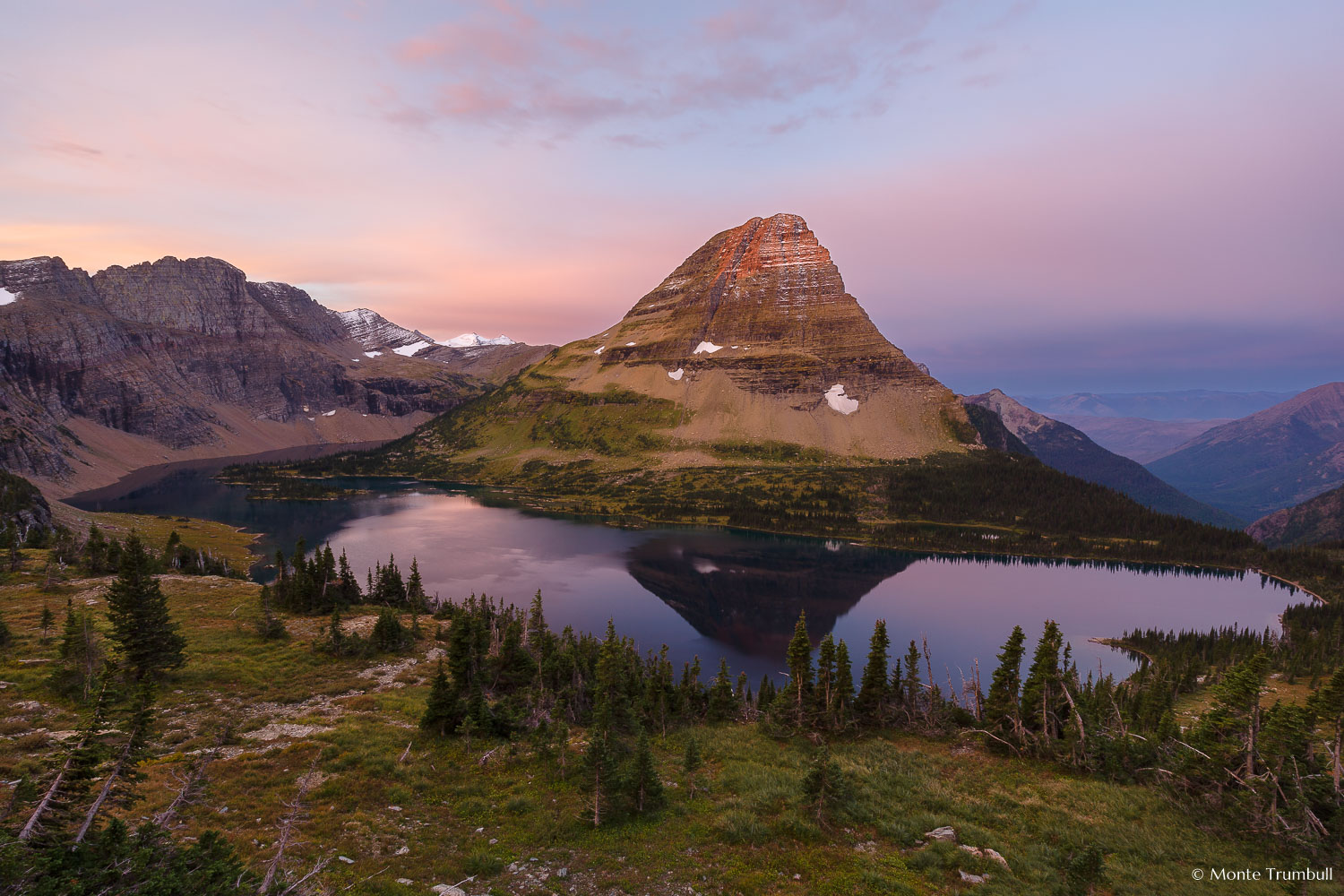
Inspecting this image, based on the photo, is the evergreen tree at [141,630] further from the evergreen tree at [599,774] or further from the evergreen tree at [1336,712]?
the evergreen tree at [1336,712]

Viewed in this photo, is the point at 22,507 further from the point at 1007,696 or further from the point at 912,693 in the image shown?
the point at 1007,696

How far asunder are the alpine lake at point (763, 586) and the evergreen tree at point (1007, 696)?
85.6 ft

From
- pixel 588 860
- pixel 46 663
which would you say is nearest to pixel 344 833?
pixel 588 860

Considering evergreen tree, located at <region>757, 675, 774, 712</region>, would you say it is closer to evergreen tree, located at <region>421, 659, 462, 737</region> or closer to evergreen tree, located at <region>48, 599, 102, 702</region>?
evergreen tree, located at <region>421, 659, 462, 737</region>

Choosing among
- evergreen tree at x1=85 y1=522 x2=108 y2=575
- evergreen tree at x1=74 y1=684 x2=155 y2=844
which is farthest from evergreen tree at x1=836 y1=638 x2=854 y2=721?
evergreen tree at x1=85 y1=522 x2=108 y2=575

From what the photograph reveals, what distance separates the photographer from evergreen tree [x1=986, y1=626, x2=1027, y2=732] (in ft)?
114

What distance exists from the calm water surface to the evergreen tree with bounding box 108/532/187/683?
56.3 metres

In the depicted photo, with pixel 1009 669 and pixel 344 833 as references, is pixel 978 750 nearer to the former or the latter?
pixel 1009 669

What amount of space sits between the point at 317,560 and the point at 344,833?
179ft

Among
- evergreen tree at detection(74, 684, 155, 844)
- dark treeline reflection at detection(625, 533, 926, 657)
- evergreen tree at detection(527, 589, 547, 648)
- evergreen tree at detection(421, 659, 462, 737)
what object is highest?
evergreen tree at detection(74, 684, 155, 844)

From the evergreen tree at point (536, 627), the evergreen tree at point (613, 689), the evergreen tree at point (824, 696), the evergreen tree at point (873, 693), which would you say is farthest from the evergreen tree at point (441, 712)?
the evergreen tree at point (873, 693)

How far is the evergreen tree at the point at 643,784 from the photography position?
2311 cm

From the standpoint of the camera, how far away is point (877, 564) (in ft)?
486

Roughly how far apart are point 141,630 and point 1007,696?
53.3m
